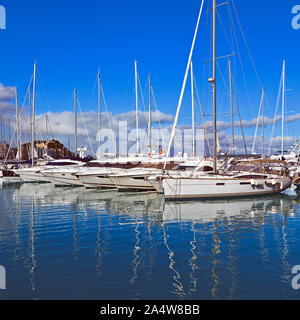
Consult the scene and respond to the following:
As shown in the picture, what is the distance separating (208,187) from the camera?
74.3 ft

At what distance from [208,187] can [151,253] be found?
1277 cm

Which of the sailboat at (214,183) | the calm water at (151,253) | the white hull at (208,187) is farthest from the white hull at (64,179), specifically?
the white hull at (208,187)

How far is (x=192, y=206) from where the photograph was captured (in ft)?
66.9

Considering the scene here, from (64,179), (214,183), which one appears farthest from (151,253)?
(64,179)

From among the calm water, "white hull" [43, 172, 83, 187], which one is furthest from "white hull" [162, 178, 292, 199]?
"white hull" [43, 172, 83, 187]

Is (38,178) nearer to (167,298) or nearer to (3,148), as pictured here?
(167,298)

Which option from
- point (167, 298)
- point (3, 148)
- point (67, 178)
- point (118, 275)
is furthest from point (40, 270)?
point (3, 148)

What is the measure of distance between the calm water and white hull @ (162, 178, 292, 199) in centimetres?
283

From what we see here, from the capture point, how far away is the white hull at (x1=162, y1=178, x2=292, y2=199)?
22.3m

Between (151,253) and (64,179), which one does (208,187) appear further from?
(64,179)

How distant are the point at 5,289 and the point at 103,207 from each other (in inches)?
517

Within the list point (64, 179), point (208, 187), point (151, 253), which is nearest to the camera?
point (151, 253)

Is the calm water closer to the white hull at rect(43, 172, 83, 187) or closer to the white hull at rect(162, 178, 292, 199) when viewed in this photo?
the white hull at rect(162, 178, 292, 199)
